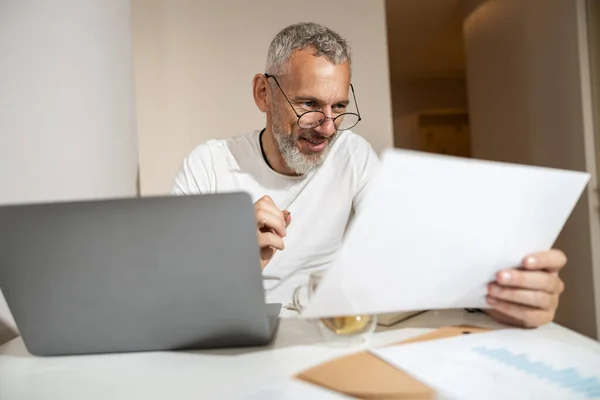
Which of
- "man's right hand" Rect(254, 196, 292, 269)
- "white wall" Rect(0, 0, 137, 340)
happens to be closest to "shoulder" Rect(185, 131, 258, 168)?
"white wall" Rect(0, 0, 137, 340)

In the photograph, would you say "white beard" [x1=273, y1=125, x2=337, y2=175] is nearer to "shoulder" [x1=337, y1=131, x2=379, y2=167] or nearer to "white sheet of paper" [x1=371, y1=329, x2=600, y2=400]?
"shoulder" [x1=337, y1=131, x2=379, y2=167]

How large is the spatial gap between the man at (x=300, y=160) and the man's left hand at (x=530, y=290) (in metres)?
0.84

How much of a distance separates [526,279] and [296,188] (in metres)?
0.95

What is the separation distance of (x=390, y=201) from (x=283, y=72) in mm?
1120

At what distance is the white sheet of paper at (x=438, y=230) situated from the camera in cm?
44

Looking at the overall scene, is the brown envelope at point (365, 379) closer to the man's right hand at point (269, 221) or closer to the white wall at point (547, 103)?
the man's right hand at point (269, 221)

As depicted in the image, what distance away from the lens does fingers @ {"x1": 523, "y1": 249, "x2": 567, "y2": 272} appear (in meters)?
0.56

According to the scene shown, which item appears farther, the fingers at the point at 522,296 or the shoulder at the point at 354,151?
the shoulder at the point at 354,151

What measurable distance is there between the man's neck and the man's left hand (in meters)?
0.97

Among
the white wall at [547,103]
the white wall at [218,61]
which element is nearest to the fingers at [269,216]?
the white wall at [218,61]

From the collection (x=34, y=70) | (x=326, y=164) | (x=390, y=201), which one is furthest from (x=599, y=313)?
(x=34, y=70)

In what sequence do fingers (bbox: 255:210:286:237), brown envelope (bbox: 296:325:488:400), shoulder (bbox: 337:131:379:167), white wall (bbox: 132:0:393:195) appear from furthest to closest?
1. white wall (bbox: 132:0:393:195)
2. shoulder (bbox: 337:131:379:167)
3. fingers (bbox: 255:210:286:237)
4. brown envelope (bbox: 296:325:488:400)

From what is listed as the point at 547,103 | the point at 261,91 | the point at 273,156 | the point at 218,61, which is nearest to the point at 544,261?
the point at 273,156

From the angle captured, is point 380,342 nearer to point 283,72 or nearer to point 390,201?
point 390,201
